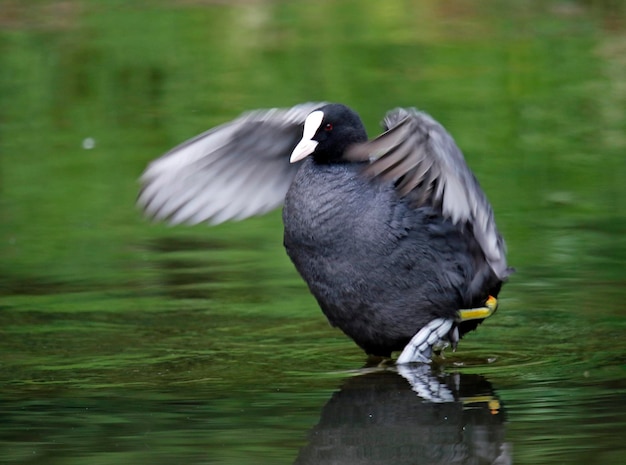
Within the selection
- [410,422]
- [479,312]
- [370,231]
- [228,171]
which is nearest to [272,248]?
[228,171]

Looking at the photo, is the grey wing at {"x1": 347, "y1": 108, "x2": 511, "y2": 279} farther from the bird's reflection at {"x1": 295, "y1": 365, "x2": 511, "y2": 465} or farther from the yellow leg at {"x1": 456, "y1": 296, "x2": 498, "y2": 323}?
the bird's reflection at {"x1": 295, "y1": 365, "x2": 511, "y2": 465}

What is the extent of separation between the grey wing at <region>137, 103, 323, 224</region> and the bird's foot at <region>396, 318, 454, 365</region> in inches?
32.4

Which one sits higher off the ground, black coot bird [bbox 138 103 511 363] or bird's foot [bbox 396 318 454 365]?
black coot bird [bbox 138 103 511 363]

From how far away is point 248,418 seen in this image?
14.4 feet

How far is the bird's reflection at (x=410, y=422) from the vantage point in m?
3.95

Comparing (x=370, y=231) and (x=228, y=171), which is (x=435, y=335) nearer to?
(x=370, y=231)

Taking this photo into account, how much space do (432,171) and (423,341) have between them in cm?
81

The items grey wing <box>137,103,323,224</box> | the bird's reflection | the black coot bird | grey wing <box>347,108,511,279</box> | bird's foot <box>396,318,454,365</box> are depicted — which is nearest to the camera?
the bird's reflection

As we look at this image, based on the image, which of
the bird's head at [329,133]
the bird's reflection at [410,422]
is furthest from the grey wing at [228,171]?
the bird's reflection at [410,422]

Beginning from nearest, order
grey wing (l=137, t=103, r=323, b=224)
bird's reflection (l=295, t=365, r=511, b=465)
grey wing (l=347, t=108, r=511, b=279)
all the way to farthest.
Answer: bird's reflection (l=295, t=365, r=511, b=465) < grey wing (l=347, t=108, r=511, b=279) < grey wing (l=137, t=103, r=323, b=224)

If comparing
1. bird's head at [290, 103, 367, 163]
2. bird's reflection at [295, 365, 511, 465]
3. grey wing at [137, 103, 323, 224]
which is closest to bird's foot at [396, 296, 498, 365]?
bird's reflection at [295, 365, 511, 465]

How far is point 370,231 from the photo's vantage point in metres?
5.09

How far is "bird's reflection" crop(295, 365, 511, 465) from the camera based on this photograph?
395 centimetres

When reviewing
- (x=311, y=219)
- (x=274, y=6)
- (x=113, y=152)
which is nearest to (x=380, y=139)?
(x=311, y=219)
